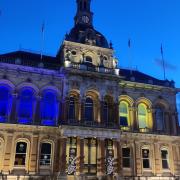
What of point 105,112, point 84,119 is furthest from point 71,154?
point 105,112

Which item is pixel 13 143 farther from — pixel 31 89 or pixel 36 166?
pixel 31 89

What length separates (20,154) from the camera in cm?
2819

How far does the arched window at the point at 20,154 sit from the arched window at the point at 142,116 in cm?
1438

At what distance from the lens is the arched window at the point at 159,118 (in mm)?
35719

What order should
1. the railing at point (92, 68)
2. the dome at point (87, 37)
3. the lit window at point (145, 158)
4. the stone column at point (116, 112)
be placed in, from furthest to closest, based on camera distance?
the dome at point (87, 37)
the lit window at point (145, 158)
the railing at point (92, 68)
the stone column at point (116, 112)

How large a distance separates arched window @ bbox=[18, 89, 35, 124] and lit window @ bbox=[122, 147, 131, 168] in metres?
11.4

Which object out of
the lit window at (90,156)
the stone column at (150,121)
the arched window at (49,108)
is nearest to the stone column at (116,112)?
the lit window at (90,156)

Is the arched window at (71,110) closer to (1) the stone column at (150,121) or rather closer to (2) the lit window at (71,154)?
(2) the lit window at (71,154)

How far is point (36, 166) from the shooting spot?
28000 millimetres

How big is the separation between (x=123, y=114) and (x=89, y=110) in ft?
15.3

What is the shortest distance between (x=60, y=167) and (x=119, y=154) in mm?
6879

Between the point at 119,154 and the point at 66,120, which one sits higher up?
the point at 66,120

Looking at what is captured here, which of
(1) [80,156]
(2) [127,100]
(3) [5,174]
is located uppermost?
(2) [127,100]

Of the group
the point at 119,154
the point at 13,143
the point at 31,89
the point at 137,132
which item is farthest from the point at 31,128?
the point at 137,132
